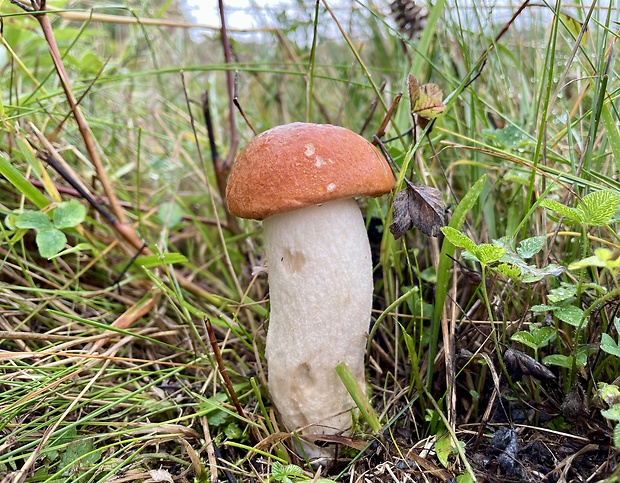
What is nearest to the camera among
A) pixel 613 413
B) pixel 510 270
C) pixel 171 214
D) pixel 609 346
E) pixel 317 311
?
pixel 613 413

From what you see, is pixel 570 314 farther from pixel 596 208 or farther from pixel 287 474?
pixel 287 474

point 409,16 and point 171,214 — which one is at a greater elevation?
point 409,16

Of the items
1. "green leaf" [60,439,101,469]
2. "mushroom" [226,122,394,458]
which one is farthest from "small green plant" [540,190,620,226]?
"green leaf" [60,439,101,469]

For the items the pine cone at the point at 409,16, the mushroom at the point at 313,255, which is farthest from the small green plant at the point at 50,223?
the pine cone at the point at 409,16

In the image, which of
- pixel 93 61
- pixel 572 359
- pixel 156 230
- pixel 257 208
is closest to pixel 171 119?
pixel 93 61

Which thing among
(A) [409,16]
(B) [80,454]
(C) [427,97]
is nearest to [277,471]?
(B) [80,454]

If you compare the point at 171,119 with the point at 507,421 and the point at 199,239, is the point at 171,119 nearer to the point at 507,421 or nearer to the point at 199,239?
the point at 199,239
